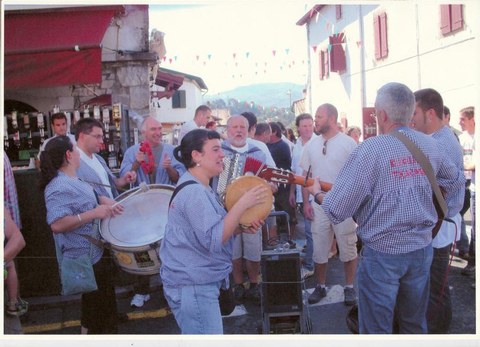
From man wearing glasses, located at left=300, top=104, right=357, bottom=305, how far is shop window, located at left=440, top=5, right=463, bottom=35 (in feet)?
21.9

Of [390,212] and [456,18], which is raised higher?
[456,18]

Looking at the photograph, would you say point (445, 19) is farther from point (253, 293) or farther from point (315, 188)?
point (315, 188)

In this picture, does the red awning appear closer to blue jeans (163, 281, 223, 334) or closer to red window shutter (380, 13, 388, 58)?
blue jeans (163, 281, 223, 334)

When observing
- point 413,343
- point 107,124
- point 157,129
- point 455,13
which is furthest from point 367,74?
point 413,343

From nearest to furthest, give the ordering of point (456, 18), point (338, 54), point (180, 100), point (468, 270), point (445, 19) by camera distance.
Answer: point (468, 270), point (456, 18), point (445, 19), point (338, 54), point (180, 100)

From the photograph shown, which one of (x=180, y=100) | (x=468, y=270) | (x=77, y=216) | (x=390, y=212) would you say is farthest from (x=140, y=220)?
(x=180, y=100)

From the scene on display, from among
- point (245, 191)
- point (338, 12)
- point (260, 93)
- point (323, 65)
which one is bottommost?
point (245, 191)

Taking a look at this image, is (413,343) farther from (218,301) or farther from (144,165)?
(144,165)

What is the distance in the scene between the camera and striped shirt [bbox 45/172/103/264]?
3.58m

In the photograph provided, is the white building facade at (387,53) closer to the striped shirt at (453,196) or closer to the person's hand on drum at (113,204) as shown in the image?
the striped shirt at (453,196)

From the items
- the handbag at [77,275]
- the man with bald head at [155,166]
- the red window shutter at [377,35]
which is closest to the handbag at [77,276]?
the handbag at [77,275]

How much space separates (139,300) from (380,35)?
39.7ft

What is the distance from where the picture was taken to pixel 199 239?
283 cm

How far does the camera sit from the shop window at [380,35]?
1472 cm
